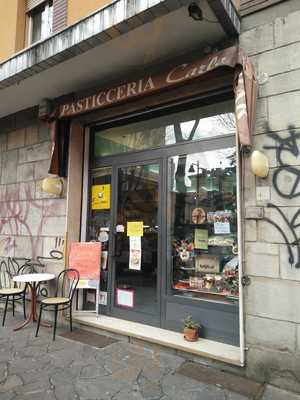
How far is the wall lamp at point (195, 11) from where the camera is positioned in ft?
10.4

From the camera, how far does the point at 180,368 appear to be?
3.47m

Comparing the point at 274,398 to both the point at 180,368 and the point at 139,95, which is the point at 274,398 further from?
the point at 139,95

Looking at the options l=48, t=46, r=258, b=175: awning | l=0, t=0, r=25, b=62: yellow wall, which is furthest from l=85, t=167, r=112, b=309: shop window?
l=0, t=0, r=25, b=62: yellow wall

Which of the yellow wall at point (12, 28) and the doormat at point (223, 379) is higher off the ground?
the yellow wall at point (12, 28)

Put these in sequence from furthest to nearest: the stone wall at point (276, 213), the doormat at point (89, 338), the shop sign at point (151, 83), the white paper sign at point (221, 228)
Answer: the doormat at point (89, 338), the white paper sign at point (221, 228), the shop sign at point (151, 83), the stone wall at point (276, 213)

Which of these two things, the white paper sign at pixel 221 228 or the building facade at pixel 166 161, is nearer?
the building facade at pixel 166 161

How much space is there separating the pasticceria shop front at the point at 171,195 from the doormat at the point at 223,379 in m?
0.50

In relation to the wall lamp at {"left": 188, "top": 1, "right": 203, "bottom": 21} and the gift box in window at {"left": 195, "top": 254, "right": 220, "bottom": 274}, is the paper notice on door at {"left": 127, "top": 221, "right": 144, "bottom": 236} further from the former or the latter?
the wall lamp at {"left": 188, "top": 1, "right": 203, "bottom": 21}

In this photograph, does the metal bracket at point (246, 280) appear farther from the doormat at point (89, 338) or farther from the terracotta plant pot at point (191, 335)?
the doormat at point (89, 338)

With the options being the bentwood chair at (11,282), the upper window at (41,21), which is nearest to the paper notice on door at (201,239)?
the bentwood chair at (11,282)

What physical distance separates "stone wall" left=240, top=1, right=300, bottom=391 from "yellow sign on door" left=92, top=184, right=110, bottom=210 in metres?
2.40

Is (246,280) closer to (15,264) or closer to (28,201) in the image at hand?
(28,201)

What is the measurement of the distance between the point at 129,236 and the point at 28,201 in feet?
7.13

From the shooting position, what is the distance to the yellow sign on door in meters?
5.20
